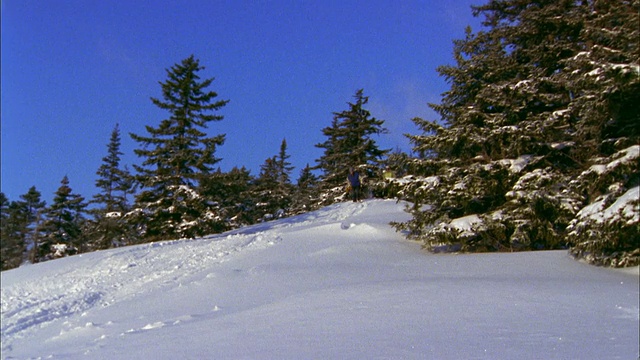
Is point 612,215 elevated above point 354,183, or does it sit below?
below

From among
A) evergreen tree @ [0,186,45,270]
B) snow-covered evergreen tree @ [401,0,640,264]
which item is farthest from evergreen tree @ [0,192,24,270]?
snow-covered evergreen tree @ [401,0,640,264]

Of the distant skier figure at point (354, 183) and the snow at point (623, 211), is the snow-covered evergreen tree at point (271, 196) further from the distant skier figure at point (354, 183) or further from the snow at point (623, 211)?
the snow at point (623, 211)

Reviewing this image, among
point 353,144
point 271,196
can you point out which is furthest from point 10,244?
point 353,144

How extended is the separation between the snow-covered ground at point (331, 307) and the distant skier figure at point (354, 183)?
1049 centimetres

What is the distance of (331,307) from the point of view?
19.2ft

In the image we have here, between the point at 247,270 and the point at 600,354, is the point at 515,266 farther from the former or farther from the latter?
the point at 247,270

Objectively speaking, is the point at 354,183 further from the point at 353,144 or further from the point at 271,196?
the point at 271,196

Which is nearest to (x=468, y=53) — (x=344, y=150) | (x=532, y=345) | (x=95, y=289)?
(x=532, y=345)

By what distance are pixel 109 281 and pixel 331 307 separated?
27.6 ft

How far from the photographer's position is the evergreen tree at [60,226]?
3359 centimetres

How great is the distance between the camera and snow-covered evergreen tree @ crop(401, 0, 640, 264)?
27.9 feet

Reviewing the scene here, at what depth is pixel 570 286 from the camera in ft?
22.2

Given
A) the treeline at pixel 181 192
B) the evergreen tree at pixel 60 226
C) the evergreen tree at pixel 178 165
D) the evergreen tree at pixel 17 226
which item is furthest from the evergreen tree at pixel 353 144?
the evergreen tree at pixel 17 226

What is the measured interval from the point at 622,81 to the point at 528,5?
8.56 metres
